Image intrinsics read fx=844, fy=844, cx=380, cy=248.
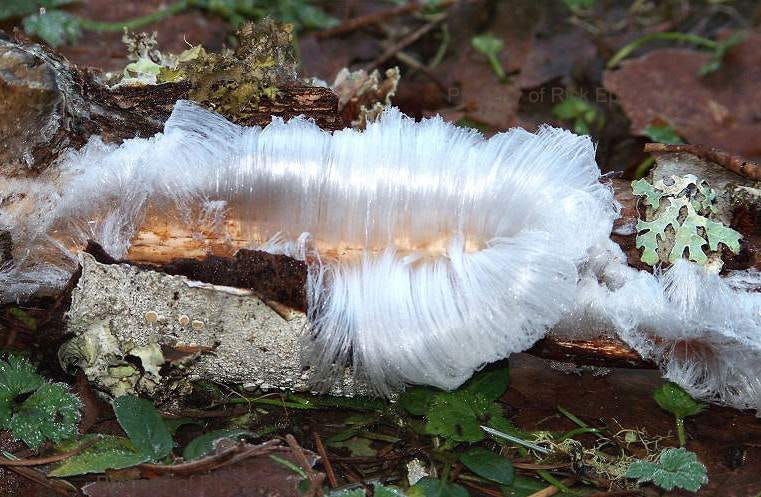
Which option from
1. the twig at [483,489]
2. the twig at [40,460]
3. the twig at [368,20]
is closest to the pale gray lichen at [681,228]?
the twig at [483,489]

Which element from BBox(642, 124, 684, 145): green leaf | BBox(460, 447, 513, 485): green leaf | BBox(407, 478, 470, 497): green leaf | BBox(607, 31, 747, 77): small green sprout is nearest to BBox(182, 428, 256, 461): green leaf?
BBox(407, 478, 470, 497): green leaf

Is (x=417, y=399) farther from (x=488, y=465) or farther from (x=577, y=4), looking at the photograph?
(x=577, y=4)

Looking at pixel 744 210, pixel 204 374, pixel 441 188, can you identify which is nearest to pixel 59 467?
pixel 204 374

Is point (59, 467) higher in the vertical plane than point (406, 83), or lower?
lower

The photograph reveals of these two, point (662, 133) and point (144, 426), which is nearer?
point (144, 426)

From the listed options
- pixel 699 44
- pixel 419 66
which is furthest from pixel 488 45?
pixel 699 44

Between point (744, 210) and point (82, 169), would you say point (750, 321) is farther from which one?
point (82, 169)
